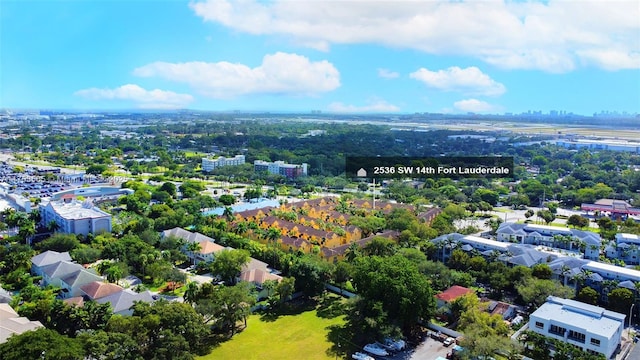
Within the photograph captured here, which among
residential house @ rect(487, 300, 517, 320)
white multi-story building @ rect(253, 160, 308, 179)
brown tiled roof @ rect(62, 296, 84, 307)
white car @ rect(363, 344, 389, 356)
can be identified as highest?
white multi-story building @ rect(253, 160, 308, 179)

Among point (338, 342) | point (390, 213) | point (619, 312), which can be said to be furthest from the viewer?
point (390, 213)

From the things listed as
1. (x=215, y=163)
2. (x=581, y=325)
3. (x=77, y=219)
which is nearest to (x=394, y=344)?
(x=581, y=325)

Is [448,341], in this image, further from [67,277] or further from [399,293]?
[67,277]

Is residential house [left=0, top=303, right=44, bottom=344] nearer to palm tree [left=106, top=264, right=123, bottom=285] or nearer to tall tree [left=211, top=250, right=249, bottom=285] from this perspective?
palm tree [left=106, top=264, right=123, bottom=285]

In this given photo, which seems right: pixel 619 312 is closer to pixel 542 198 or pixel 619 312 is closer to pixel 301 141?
pixel 542 198

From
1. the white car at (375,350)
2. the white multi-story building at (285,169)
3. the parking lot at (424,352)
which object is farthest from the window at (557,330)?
the white multi-story building at (285,169)

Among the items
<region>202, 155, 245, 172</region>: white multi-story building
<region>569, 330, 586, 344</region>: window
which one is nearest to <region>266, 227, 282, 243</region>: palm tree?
<region>569, 330, 586, 344</region>: window

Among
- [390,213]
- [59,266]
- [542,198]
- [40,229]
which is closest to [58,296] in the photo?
[59,266]
